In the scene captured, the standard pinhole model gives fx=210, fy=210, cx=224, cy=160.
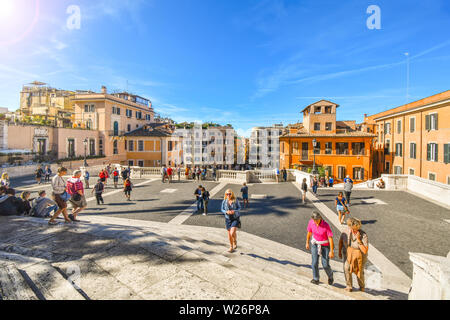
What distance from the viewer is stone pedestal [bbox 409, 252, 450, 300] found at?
2.63 m

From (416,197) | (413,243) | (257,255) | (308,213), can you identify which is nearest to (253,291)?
(257,255)

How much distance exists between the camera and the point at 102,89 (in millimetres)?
39156

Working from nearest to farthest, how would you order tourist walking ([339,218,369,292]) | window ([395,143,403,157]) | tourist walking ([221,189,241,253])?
1. tourist walking ([339,218,369,292])
2. tourist walking ([221,189,241,253])
3. window ([395,143,403,157])

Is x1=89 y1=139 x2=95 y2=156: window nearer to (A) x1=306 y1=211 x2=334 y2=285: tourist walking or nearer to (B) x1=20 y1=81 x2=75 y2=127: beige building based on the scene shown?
(B) x1=20 y1=81 x2=75 y2=127: beige building

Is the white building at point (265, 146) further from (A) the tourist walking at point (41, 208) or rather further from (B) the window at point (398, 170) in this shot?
(A) the tourist walking at point (41, 208)

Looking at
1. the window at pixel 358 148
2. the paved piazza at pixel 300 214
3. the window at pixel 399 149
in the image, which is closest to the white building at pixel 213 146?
the window at pixel 358 148

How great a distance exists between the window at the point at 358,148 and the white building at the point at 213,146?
1348 inches

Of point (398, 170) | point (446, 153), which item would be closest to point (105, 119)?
point (446, 153)

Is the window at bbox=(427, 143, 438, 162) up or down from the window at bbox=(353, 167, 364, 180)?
up

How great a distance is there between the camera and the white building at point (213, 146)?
2413 inches

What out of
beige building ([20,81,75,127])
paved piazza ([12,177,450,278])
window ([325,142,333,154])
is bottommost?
paved piazza ([12,177,450,278])

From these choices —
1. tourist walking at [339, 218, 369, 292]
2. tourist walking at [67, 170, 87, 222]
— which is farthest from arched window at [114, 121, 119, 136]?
tourist walking at [339, 218, 369, 292]

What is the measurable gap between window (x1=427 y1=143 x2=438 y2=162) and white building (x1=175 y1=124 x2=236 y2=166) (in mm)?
43012
